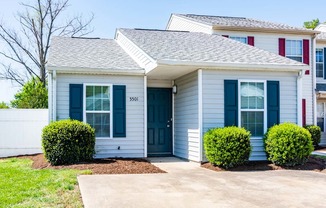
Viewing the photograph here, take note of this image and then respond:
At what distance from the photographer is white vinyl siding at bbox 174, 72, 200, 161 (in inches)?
421

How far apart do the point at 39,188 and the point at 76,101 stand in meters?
4.48

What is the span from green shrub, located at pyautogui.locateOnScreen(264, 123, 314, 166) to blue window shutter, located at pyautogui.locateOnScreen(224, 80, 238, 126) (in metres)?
1.11

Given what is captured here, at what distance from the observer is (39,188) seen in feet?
21.9

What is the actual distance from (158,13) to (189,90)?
41.4 feet

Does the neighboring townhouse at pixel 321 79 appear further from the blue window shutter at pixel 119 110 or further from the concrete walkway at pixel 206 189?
the blue window shutter at pixel 119 110

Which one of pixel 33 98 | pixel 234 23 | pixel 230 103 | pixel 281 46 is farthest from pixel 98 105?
pixel 281 46

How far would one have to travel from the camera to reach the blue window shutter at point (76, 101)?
10.8 metres

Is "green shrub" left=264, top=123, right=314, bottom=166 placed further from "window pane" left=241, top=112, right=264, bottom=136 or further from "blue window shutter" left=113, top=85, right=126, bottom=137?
"blue window shutter" left=113, top=85, right=126, bottom=137

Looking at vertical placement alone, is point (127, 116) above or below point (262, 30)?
below

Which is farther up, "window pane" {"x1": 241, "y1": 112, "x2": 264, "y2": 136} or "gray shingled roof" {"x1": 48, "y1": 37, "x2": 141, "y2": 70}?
"gray shingled roof" {"x1": 48, "y1": 37, "x2": 141, "y2": 70}

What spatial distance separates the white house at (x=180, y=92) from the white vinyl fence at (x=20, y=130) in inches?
96.0

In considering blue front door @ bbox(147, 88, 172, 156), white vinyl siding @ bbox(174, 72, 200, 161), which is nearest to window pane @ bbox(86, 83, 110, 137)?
blue front door @ bbox(147, 88, 172, 156)

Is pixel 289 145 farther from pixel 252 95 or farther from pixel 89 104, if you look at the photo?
pixel 89 104

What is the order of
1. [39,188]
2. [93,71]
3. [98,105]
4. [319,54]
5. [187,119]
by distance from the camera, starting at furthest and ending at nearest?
[319,54] → [187,119] → [98,105] → [93,71] → [39,188]
